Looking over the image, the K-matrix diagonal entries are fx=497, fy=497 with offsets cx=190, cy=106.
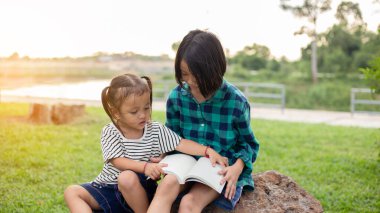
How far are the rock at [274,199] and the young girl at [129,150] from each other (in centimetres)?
28

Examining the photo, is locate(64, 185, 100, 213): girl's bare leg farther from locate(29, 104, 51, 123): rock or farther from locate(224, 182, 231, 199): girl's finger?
locate(29, 104, 51, 123): rock

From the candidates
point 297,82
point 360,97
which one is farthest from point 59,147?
point 297,82

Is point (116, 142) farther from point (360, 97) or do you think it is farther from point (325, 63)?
point (325, 63)

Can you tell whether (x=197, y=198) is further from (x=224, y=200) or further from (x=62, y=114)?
(x=62, y=114)

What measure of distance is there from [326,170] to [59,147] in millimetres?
3324

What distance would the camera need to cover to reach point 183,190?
2.55 m

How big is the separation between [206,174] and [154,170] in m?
0.25

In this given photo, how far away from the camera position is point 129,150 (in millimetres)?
2557

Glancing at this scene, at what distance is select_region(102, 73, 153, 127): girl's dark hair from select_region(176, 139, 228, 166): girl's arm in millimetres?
334

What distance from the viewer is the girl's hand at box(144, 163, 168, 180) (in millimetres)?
2402

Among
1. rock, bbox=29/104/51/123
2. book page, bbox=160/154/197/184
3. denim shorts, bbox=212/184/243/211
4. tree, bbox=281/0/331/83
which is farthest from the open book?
tree, bbox=281/0/331/83

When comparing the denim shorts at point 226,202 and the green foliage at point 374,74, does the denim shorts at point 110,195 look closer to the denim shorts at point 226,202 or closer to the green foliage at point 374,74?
the denim shorts at point 226,202

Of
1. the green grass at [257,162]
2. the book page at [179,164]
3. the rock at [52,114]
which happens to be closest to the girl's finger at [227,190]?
the book page at [179,164]

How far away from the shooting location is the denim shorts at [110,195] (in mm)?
2527
